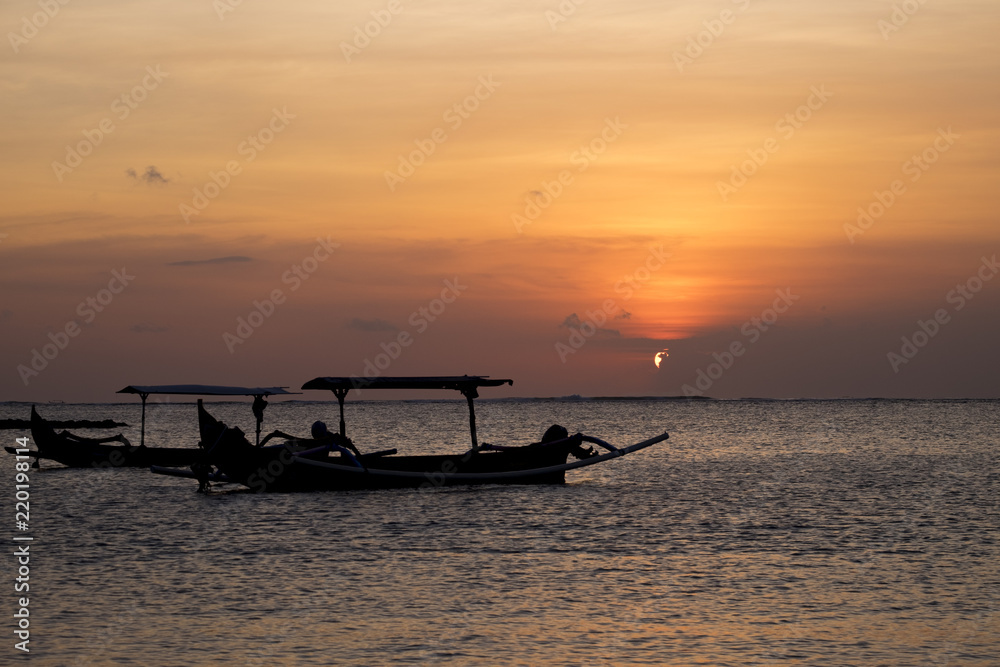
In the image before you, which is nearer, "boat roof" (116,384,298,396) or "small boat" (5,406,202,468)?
"boat roof" (116,384,298,396)

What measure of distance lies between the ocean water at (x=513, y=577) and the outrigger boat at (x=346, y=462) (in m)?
0.71

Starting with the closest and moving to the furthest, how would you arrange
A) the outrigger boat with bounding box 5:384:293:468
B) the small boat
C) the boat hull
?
the boat hull, the outrigger boat with bounding box 5:384:293:468, the small boat

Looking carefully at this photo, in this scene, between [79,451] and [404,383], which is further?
[79,451]

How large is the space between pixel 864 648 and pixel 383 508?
63.1ft

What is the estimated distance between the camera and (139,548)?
24.3 m

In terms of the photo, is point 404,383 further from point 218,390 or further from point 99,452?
point 99,452

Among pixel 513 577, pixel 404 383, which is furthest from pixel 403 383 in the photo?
pixel 513 577

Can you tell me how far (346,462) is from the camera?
Answer: 34.2 metres

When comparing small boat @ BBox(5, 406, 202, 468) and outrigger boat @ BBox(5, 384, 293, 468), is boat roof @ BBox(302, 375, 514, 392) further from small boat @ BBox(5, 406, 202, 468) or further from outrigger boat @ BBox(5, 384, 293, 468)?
small boat @ BBox(5, 406, 202, 468)

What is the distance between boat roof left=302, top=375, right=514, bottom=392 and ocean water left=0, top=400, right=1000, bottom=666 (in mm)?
3563

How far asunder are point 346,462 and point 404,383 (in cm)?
306

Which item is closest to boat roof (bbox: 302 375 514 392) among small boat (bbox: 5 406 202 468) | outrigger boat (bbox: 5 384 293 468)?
outrigger boat (bbox: 5 384 293 468)

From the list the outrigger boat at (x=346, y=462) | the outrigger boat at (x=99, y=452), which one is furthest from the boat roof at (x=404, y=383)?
the outrigger boat at (x=99, y=452)

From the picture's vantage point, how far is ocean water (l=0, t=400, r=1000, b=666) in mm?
14781
